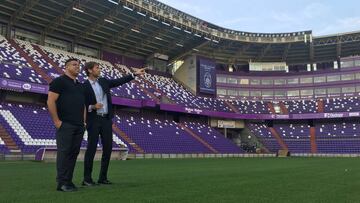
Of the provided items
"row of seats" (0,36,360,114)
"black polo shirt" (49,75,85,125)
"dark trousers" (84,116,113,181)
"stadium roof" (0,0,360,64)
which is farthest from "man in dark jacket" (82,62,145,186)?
"stadium roof" (0,0,360,64)

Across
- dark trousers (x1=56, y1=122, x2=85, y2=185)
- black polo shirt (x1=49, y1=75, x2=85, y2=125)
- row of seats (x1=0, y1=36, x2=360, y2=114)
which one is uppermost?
row of seats (x1=0, y1=36, x2=360, y2=114)

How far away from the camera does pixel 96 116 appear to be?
730 centimetres

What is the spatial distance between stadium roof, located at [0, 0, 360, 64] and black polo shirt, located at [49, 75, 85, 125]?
34.8m

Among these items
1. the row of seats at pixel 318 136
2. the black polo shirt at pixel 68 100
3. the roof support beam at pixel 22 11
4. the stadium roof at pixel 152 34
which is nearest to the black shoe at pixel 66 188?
the black polo shirt at pixel 68 100

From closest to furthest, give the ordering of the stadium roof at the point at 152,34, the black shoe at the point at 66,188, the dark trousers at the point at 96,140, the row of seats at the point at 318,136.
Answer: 1. the black shoe at the point at 66,188
2. the dark trousers at the point at 96,140
3. the stadium roof at the point at 152,34
4. the row of seats at the point at 318,136

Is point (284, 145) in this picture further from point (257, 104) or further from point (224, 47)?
point (224, 47)

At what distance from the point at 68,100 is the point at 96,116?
3.00 feet

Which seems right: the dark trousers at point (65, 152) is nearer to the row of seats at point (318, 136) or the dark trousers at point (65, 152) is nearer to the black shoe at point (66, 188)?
the black shoe at point (66, 188)

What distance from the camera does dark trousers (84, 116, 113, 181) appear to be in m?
7.19

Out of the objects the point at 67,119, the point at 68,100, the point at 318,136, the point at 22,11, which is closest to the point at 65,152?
the point at 67,119

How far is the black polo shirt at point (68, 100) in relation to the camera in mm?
6406

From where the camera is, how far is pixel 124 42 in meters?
50.7

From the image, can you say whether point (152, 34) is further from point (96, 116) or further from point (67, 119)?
point (67, 119)

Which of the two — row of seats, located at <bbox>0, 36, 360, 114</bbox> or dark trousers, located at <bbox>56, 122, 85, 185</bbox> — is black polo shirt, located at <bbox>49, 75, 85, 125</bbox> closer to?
dark trousers, located at <bbox>56, 122, 85, 185</bbox>
